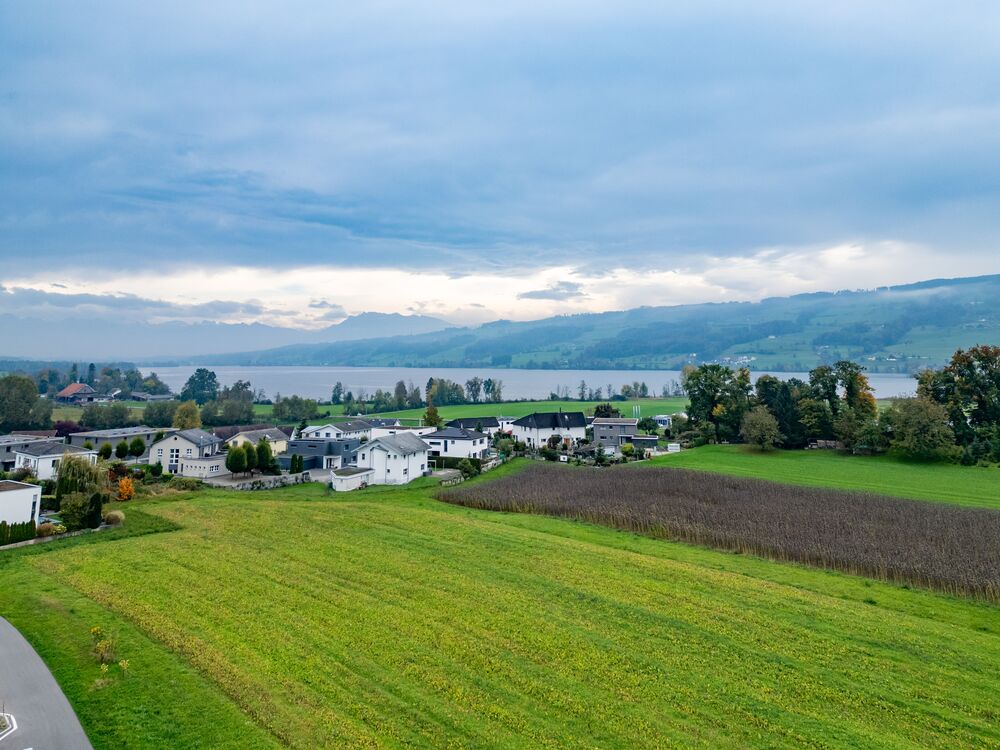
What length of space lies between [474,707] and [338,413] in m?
87.2

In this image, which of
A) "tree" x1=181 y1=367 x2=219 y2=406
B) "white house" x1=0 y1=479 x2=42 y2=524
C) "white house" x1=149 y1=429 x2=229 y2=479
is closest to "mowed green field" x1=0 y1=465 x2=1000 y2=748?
"white house" x1=0 y1=479 x2=42 y2=524

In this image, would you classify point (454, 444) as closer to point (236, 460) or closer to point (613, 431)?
point (236, 460)

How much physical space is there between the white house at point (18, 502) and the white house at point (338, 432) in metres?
27.8

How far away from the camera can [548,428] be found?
61.6 m

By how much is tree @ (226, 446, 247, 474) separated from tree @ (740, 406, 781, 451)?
41.4 metres

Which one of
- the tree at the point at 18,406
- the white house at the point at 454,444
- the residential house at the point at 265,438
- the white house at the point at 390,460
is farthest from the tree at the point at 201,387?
the white house at the point at 390,460

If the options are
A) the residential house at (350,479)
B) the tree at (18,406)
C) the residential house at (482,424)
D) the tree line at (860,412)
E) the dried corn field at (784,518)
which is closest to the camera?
the dried corn field at (784,518)

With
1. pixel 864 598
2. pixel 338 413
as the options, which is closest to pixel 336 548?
pixel 864 598

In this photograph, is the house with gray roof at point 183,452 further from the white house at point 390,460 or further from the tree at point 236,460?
the white house at point 390,460

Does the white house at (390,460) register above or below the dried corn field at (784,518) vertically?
above

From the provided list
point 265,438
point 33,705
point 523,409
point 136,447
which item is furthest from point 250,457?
point 523,409

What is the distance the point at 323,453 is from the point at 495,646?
3627 centimetres

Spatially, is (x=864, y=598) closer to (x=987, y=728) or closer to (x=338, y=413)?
(x=987, y=728)

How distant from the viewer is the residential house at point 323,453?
45.4 meters
